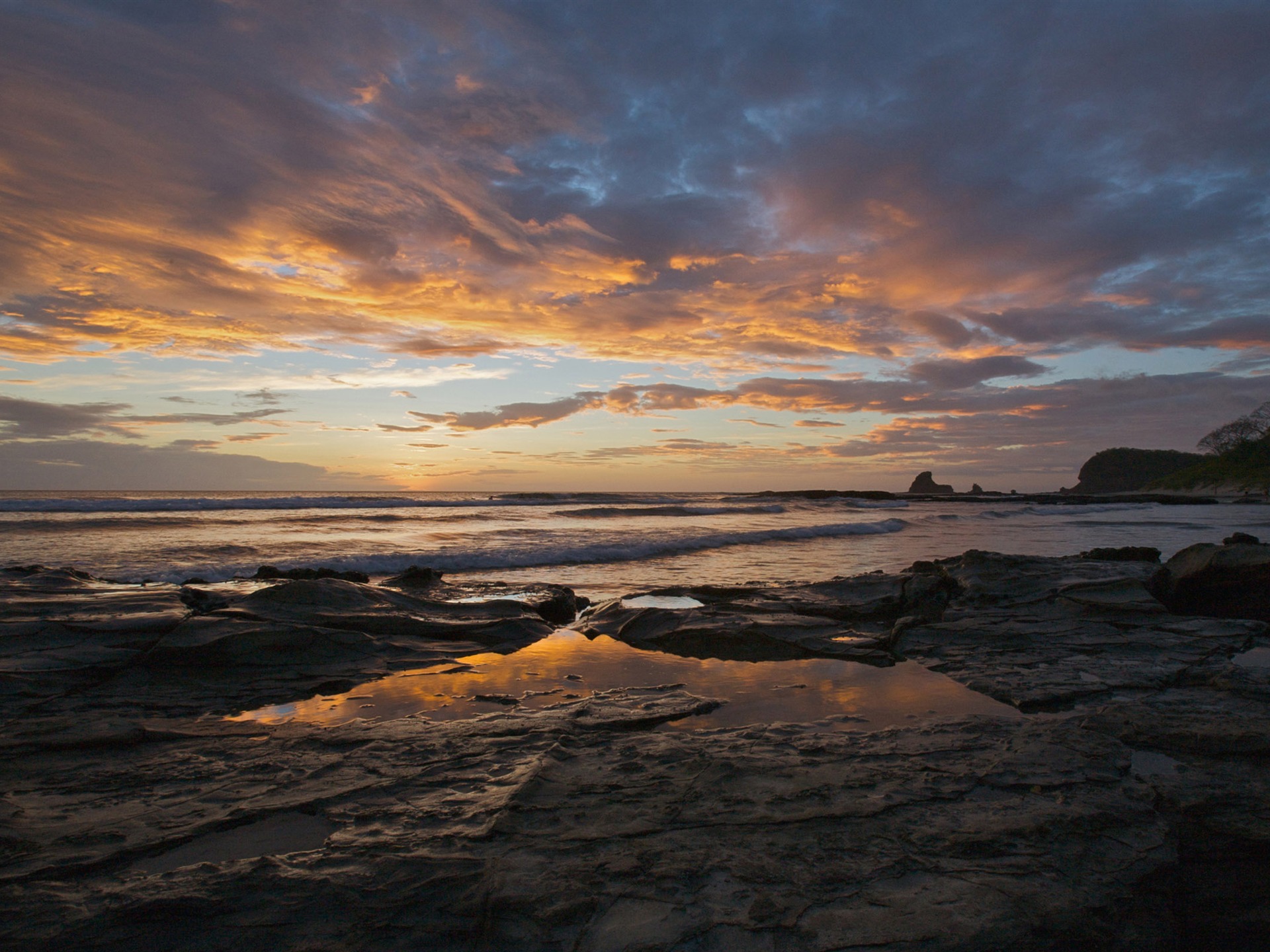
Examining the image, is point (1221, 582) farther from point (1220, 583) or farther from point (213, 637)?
point (213, 637)

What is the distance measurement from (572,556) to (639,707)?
10515 mm

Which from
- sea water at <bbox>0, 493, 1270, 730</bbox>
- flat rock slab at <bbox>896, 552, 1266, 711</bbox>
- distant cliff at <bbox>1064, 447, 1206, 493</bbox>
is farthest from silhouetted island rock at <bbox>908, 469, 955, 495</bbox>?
flat rock slab at <bbox>896, 552, 1266, 711</bbox>

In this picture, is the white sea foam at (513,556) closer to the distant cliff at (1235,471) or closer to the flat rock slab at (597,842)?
the flat rock slab at (597,842)

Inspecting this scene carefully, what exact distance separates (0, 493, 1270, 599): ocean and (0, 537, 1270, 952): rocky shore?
5.89 meters

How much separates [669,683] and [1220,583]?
662 centimetres

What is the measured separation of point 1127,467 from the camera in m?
100

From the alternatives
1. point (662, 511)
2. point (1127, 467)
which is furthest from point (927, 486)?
point (662, 511)

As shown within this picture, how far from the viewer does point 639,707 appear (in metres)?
4.14

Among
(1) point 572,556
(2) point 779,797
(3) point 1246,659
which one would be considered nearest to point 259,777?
(2) point 779,797

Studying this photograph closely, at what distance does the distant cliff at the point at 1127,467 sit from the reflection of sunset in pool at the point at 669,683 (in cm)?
11846

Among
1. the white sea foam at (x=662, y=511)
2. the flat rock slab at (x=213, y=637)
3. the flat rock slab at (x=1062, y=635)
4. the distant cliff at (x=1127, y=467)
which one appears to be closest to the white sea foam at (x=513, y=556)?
the flat rock slab at (x=213, y=637)

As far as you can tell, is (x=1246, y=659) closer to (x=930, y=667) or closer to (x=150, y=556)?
(x=930, y=667)

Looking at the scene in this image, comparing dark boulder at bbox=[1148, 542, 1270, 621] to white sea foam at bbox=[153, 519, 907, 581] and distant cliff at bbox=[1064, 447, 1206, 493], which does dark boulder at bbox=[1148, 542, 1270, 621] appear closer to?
white sea foam at bbox=[153, 519, 907, 581]

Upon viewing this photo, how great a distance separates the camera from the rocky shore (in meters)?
1.91
